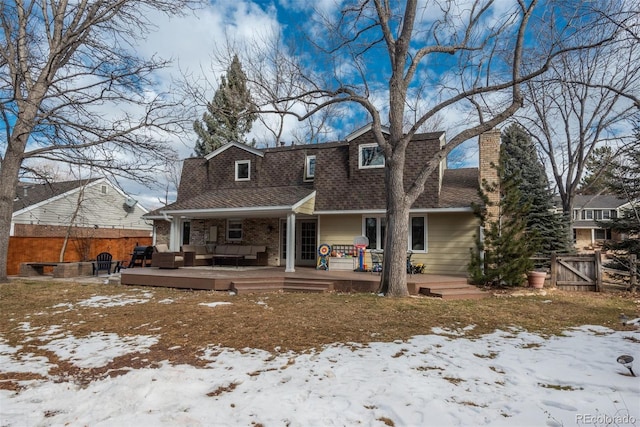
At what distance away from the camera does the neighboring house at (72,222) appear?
55.2 feet

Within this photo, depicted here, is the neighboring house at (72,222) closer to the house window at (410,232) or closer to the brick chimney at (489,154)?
the house window at (410,232)

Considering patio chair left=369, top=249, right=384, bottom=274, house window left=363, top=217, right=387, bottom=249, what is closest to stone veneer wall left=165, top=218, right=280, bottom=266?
house window left=363, top=217, right=387, bottom=249

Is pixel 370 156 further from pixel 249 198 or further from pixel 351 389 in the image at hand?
pixel 351 389

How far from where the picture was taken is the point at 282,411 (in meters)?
3.09

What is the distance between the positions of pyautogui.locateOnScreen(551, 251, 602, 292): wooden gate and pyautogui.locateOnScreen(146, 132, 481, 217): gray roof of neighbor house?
3.10 m

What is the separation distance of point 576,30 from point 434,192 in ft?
18.7

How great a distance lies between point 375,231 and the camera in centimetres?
1329

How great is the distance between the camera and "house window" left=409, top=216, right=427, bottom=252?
41.9 ft

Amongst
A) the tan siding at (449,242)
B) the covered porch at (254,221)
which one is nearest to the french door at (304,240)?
the covered porch at (254,221)

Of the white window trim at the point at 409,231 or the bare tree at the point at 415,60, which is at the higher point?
the bare tree at the point at 415,60

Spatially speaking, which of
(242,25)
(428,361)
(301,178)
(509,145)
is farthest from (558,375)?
(509,145)

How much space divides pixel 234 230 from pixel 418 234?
25.3ft

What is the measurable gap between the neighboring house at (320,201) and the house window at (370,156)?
37 millimetres

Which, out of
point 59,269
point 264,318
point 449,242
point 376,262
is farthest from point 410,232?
point 59,269
